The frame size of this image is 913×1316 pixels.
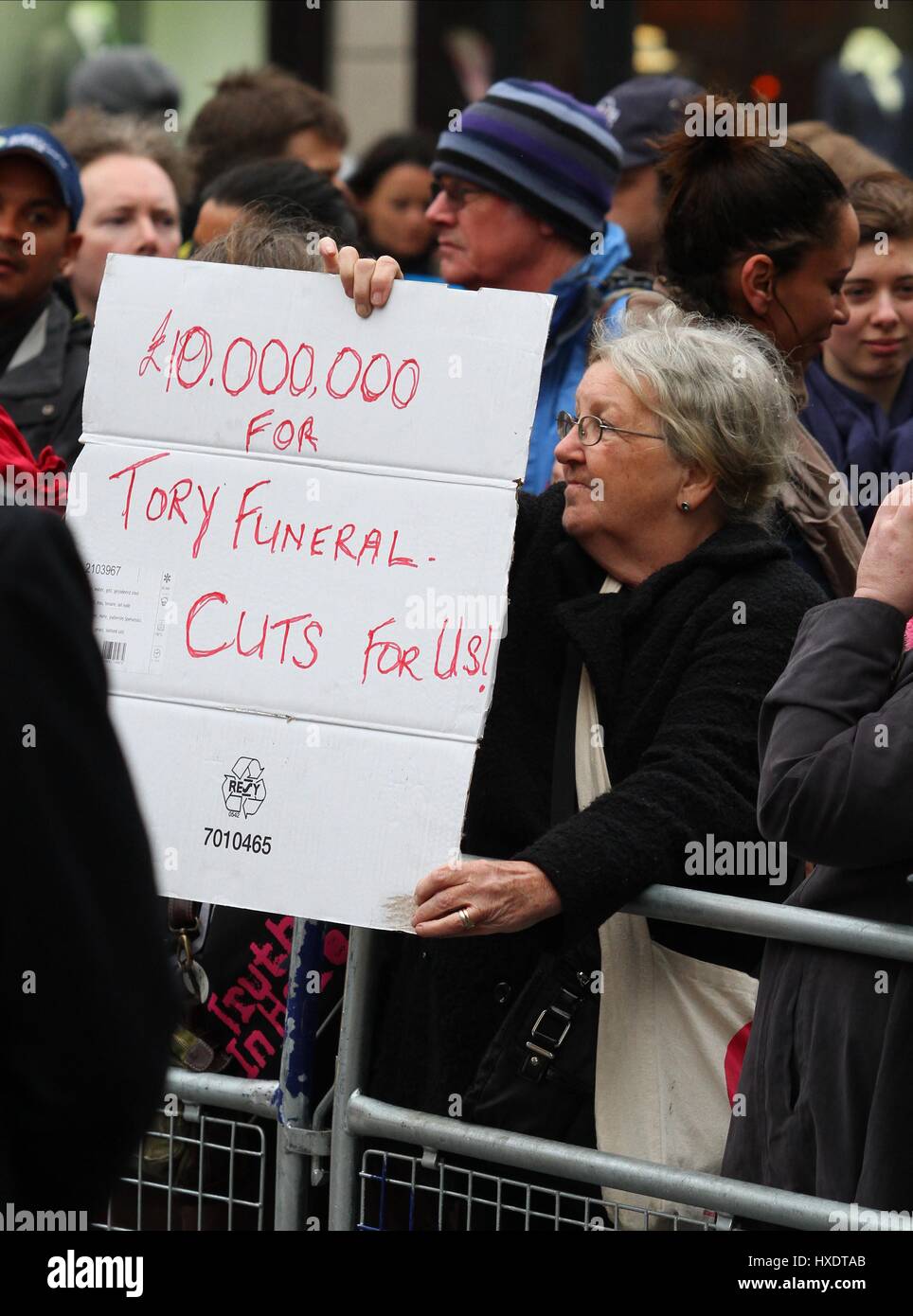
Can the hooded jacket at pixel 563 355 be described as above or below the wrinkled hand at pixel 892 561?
above

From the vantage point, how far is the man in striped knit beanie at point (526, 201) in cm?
388

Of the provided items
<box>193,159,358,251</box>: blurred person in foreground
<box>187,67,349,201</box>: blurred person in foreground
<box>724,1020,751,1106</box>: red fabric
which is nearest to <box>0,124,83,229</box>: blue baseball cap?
<box>193,159,358,251</box>: blurred person in foreground

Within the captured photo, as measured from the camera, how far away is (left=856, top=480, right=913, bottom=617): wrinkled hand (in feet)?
7.78

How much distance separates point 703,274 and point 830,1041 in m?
1.59

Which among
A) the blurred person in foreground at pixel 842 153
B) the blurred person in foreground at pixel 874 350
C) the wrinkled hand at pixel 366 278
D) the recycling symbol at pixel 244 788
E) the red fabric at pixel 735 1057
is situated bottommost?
the red fabric at pixel 735 1057

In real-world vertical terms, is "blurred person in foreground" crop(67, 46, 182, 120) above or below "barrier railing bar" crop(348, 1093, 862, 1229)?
above

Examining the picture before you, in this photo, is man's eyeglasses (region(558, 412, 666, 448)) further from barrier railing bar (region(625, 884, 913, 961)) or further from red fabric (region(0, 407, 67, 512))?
red fabric (region(0, 407, 67, 512))

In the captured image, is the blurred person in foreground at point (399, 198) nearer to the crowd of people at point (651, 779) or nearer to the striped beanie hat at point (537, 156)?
the striped beanie hat at point (537, 156)

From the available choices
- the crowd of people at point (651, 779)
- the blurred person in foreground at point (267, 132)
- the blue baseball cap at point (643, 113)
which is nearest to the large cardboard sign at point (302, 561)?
the crowd of people at point (651, 779)

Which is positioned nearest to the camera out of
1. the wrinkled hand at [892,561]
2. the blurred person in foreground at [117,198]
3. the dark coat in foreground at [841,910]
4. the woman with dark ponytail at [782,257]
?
the dark coat in foreground at [841,910]

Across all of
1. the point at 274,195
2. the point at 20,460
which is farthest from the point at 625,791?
the point at 274,195

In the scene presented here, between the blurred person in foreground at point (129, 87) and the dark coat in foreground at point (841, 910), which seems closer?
the dark coat in foreground at point (841, 910)

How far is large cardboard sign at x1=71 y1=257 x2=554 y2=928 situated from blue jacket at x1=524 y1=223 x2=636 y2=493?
1057 mm

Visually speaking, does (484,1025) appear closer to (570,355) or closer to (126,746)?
(126,746)
